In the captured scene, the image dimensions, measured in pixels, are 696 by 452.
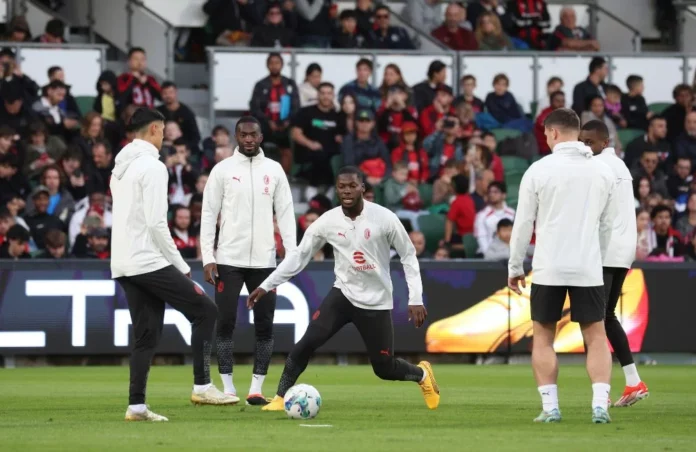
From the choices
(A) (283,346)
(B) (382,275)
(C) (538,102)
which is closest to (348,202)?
(B) (382,275)

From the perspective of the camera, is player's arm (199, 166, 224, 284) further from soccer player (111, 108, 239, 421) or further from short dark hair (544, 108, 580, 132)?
short dark hair (544, 108, 580, 132)

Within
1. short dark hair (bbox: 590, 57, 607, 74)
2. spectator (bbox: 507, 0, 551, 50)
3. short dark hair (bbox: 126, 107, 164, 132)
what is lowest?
short dark hair (bbox: 126, 107, 164, 132)

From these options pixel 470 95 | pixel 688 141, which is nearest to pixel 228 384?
pixel 470 95

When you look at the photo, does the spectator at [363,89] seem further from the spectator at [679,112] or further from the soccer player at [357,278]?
the soccer player at [357,278]

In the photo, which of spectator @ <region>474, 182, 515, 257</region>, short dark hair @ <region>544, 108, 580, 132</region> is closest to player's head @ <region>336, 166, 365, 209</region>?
short dark hair @ <region>544, 108, 580, 132</region>

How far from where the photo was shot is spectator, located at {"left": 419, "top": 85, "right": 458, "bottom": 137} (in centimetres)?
2422

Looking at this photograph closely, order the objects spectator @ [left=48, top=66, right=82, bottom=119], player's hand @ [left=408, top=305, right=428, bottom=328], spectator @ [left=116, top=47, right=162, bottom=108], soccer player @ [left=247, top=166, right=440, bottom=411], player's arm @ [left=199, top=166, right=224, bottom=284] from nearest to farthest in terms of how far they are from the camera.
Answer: player's hand @ [left=408, top=305, right=428, bottom=328] < soccer player @ [left=247, top=166, right=440, bottom=411] < player's arm @ [left=199, top=166, right=224, bottom=284] < spectator @ [left=48, top=66, right=82, bottom=119] < spectator @ [left=116, top=47, right=162, bottom=108]

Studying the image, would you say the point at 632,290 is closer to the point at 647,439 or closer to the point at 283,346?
the point at 283,346

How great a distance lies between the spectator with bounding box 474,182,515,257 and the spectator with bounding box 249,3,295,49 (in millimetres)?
5449

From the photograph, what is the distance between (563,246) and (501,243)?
9.77 metres

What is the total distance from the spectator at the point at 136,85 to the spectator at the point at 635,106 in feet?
26.6

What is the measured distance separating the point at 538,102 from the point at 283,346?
853 cm

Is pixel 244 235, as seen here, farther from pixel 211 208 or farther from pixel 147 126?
pixel 147 126

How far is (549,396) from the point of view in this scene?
1114 centimetres
